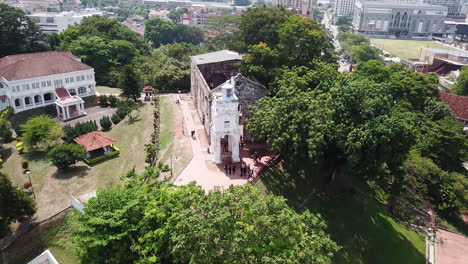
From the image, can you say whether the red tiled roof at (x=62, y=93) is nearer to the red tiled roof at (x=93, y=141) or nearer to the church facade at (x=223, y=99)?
Result: the red tiled roof at (x=93, y=141)

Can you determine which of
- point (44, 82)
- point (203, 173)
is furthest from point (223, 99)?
point (44, 82)

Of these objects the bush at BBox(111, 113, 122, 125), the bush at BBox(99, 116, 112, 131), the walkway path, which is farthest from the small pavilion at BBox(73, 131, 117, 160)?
the walkway path

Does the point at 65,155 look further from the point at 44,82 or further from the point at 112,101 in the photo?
the point at 44,82

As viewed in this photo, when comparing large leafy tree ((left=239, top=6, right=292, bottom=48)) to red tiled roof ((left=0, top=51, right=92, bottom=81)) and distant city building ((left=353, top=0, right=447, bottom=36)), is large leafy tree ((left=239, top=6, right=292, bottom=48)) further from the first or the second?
distant city building ((left=353, top=0, right=447, bottom=36))

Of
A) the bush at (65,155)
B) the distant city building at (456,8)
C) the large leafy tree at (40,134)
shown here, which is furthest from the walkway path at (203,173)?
the distant city building at (456,8)

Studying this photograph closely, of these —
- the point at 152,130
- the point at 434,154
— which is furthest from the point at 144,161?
the point at 434,154
